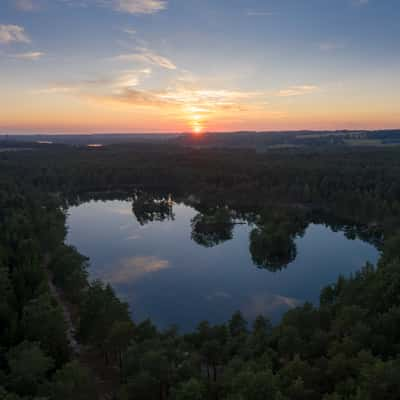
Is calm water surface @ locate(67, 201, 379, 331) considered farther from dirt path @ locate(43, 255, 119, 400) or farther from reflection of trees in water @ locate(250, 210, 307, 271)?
dirt path @ locate(43, 255, 119, 400)

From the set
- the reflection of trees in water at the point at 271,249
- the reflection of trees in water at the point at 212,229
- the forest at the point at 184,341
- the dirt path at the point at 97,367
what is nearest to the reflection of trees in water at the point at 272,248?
the reflection of trees in water at the point at 271,249

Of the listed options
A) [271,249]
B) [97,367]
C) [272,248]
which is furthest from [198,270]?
[97,367]

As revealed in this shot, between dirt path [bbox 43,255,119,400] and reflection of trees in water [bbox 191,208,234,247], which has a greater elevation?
reflection of trees in water [bbox 191,208,234,247]

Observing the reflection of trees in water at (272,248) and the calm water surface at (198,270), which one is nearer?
the calm water surface at (198,270)

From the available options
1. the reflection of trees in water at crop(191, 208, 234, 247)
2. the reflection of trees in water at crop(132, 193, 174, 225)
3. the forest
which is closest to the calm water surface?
the reflection of trees in water at crop(191, 208, 234, 247)

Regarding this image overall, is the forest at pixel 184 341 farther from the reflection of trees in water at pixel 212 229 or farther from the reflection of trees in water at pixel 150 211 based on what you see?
the reflection of trees in water at pixel 150 211

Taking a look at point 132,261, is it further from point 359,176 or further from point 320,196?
point 359,176

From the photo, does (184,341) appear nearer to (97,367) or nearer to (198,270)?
(97,367)
